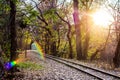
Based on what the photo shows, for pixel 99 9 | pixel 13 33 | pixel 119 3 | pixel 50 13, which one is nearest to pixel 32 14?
pixel 50 13

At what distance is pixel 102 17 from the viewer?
36188 mm

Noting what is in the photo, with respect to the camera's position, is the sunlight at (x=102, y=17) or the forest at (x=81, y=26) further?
the sunlight at (x=102, y=17)

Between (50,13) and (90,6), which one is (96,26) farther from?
(50,13)

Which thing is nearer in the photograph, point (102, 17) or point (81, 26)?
point (81, 26)

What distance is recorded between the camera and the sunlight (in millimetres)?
34338

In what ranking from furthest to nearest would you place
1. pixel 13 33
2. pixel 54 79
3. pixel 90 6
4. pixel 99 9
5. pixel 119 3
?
pixel 99 9 < pixel 90 6 < pixel 119 3 < pixel 13 33 < pixel 54 79

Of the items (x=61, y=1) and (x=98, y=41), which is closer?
(x=61, y=1)

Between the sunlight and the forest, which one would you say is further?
the sunlight

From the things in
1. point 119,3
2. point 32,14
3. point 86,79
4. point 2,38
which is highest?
point 119,3

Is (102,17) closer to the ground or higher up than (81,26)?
higher up

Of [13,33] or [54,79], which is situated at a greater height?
[13,33]

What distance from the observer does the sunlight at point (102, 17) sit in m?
34.3

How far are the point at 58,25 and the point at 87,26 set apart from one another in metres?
6.19

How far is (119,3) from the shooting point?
30.7 m
